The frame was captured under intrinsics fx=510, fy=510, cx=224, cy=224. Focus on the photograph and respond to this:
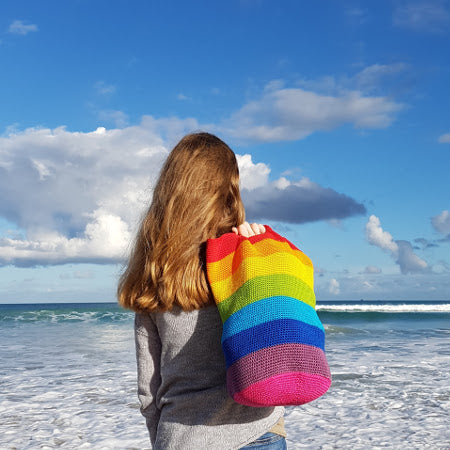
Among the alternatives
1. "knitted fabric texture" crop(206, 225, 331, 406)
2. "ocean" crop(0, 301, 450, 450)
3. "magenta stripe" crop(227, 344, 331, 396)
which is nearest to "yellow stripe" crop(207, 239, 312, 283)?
"knitted fabric texture" crop(206, 225, 331, 406)

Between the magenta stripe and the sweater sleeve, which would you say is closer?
the magenta stripe

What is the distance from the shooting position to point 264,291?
1.30 meters

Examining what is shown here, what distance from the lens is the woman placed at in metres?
1.48

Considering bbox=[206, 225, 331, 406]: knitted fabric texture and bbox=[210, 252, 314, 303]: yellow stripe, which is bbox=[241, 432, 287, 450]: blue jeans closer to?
bbox=[206, 225, 331, 406]: knitted fabric texture

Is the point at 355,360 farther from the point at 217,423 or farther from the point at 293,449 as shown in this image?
the point at 217,423

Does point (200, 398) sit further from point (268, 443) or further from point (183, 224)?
point (183, 224)

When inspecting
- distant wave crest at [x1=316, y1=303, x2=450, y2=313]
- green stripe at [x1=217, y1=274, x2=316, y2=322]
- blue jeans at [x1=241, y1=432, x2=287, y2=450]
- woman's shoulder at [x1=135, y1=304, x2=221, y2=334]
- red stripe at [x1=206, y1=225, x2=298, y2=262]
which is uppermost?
red stripe at [x1=206, y1=225, x2=298, y2=262]

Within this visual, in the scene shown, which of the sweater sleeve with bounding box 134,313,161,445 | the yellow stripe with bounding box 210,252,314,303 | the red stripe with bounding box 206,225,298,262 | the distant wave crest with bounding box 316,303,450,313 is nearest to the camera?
the yellow stripe with bounding box 210,252,314,303

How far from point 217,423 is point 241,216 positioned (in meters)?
0.63

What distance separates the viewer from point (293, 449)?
13.6 ft

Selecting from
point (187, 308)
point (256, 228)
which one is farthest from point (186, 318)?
point (256, 228)

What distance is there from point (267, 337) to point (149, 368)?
574 mm

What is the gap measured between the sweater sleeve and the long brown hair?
0.11 meters

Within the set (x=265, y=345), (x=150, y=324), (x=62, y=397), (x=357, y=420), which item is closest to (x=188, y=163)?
(x=150, y=324)
